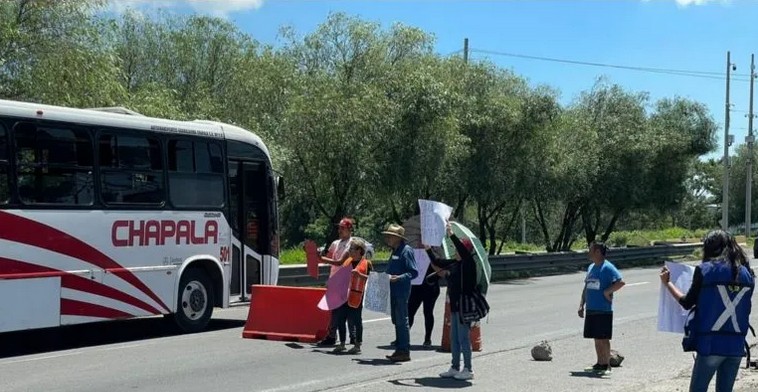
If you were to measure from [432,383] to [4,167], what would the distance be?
19.7ft

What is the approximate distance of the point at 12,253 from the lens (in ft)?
35.2

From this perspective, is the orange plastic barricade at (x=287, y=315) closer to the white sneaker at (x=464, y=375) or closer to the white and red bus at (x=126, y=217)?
the white and red bus at (x=126, y=217)

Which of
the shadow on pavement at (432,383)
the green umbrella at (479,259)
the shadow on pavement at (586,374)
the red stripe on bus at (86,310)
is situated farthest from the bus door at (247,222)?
the shadow on pavement at (586,374)

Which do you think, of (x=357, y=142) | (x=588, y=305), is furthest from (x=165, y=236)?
(x=357, y=142)

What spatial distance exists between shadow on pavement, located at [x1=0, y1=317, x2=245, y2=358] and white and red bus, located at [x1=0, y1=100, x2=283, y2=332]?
0.55 m

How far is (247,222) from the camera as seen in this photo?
1471 cm

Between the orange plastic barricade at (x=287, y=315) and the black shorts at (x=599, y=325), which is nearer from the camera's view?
the black shorts at (x=599, y=325)

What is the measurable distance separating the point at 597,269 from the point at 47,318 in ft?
22.8

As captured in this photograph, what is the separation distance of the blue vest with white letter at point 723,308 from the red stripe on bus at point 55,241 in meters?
8.29

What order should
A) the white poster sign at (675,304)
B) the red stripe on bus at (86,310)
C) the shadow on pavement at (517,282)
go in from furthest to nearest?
1. the shadow on pavement at (517,282)
2. the red stripe on bus at (86,310)
3. the white poster sign at (675,304)

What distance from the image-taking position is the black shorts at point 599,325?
962 centimetres

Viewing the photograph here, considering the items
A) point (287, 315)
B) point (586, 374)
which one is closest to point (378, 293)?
point (287, 315)

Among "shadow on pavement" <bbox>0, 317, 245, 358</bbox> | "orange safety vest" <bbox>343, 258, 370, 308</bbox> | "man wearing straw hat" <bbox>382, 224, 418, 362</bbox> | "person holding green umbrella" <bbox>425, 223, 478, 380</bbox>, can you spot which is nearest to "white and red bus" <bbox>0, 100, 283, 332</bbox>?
"shadow on pavement" <bbox>0, 317, 245, 358</bbox>

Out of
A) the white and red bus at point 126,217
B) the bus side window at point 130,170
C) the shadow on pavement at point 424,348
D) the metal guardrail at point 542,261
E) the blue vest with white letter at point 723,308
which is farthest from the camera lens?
the metal guardrail at point 542,261
